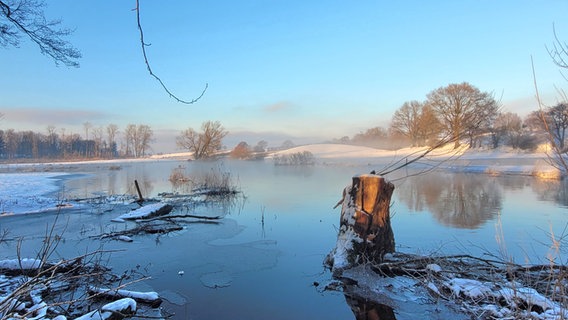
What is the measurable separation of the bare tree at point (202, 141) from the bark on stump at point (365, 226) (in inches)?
1856

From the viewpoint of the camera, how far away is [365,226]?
17.9 ft

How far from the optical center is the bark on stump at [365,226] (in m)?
5.45

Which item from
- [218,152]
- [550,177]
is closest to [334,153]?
[218,152]

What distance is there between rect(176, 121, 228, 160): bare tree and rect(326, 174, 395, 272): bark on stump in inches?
1856

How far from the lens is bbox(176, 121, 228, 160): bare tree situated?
175 ft

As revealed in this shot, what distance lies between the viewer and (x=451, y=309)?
4.16 metres

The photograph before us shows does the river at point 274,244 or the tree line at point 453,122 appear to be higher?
the tree line at point 453,122

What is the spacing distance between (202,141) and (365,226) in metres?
51.1

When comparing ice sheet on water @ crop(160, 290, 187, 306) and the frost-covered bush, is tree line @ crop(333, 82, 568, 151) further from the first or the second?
ice sheet on water @ crop(160, 290, 187, 306)

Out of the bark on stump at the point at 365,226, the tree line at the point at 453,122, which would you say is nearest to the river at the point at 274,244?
the bark on stump at the point at 365,226

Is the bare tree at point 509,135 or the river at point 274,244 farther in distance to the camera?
the bare tree at point 509,135

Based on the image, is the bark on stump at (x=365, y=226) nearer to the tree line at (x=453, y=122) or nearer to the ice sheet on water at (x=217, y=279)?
the ice sheet on water at (x=217, y=279)

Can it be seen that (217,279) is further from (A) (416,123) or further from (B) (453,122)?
(A) (416,123)

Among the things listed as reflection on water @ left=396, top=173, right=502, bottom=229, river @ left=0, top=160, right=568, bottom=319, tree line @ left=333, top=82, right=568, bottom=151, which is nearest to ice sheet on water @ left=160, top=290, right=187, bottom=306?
river @ left=0, top=160, right=568, bottom=319
